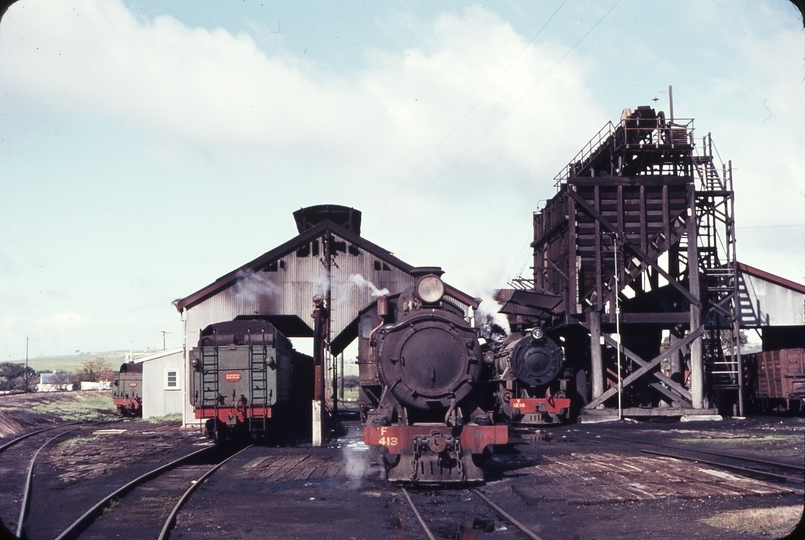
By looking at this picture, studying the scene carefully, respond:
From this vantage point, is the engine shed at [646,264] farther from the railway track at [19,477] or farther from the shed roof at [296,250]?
the railway track at [19,477]

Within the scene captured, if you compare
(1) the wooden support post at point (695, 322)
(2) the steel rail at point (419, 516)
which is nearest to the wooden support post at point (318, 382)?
(2) the steel rail at point (419, 516)

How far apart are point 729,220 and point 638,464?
1797 cm

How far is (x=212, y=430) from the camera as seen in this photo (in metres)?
20.6

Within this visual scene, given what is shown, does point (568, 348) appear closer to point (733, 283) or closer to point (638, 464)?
point (733, 283)

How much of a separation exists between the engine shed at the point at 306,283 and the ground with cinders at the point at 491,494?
7407 millimetres

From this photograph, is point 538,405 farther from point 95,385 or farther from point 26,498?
point 95,385

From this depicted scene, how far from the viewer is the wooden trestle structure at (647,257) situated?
93.2 ft

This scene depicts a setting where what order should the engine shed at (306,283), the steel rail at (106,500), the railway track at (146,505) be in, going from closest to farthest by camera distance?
the steel rail at (106,500) < the railway track at (146,505) < the engine shed at (306,283)

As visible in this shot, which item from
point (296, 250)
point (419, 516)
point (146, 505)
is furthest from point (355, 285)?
point (419, 516)

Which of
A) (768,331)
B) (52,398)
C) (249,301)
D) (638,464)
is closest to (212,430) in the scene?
(249,301)

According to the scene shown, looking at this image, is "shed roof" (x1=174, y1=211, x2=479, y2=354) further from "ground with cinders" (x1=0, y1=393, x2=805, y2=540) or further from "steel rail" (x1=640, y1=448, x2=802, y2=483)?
"steel rail" (x1=640, y1=448, x2=802, y2=483)

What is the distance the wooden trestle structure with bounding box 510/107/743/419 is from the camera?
1119 inches

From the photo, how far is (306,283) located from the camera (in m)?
27.4

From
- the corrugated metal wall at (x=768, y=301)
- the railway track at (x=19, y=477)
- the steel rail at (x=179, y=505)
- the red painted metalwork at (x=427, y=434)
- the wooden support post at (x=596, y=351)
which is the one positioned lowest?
the railway track at (x=19, y=477)
